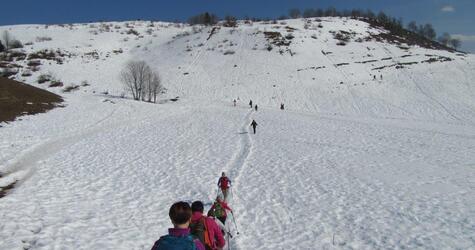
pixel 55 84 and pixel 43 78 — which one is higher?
pixel 43 78

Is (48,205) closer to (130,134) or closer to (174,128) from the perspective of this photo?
(130,134)

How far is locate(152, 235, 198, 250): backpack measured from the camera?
445cm

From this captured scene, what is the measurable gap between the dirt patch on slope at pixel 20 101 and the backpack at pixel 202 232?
32.5 meters

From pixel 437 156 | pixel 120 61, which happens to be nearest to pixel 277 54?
pixel 120 61

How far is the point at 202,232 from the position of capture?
649cm

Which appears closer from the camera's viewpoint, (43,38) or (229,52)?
(229,52)

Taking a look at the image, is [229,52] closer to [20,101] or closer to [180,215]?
[20,101]

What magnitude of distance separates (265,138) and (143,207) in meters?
19.3

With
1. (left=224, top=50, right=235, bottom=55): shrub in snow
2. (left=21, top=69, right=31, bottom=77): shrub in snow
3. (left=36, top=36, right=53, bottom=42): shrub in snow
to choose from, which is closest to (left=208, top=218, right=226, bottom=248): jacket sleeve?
(left=21, top=69, right=31, bottom=77): shrub in snow

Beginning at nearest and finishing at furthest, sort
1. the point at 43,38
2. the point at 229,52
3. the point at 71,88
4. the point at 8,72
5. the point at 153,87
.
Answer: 1. the point at 153,87
2. the point at 71,88
3. the point at 8,72
4. the point at 229,52
5. the point at 43,38

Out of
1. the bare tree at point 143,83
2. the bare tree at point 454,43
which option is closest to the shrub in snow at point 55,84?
the bare tree at point 143,83

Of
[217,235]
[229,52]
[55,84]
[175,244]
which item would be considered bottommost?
[55,84]

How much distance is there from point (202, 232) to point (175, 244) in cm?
209

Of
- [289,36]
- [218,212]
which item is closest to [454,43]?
[289,36]
